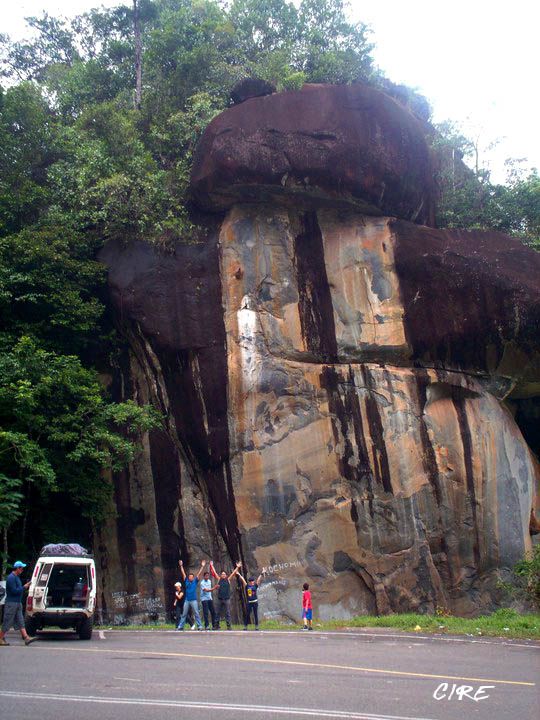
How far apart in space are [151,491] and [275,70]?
13.7m

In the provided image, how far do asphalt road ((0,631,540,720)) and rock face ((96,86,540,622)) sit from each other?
687cm

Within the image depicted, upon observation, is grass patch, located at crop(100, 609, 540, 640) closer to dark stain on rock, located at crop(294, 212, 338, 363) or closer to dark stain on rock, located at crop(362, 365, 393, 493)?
dark stain on rock, located at crop(362, 365, 393, 493)

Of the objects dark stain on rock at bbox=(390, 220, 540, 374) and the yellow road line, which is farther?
dark stain on rock at bbox=(390, 220, 540, 374)

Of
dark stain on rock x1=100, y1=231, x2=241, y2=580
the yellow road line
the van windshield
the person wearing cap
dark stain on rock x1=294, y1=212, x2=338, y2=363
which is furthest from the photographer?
dark stain on rock x1=294, y1=212, x2=338, y2=363

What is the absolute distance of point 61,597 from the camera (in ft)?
44.2

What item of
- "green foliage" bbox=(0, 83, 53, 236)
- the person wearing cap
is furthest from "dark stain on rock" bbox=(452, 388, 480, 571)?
"green foliage" bbox=(0, 83, 53, 236)

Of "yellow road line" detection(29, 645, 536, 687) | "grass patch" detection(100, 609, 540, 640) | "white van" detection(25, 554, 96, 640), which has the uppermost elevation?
"white van" detection(25, 554, 96, 640)

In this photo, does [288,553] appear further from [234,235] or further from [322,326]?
[234,235]

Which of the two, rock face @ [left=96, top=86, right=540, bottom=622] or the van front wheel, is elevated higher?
rock face @ [left=96, top=86, right=540, bottom=622]

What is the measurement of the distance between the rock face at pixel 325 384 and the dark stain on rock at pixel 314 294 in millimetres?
52

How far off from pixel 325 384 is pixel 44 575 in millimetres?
9134

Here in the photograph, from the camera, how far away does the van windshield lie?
1312cm

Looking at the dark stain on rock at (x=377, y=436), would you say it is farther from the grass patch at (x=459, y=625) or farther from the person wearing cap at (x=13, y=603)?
the person wearing cap at (x=13, y=603)

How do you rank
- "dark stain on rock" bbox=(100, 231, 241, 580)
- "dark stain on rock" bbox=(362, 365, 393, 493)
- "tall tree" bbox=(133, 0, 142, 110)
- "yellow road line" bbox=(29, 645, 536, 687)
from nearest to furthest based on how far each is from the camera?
"yellow road line" bbox=(29, 645, 536, 687), "dark stain on rock" bbox=(362, 365, 393, 493), "dark stain on rock" bbox=(100, 231, 241, 580), "tall tree" bbox=(133, 0, 142, 110)
